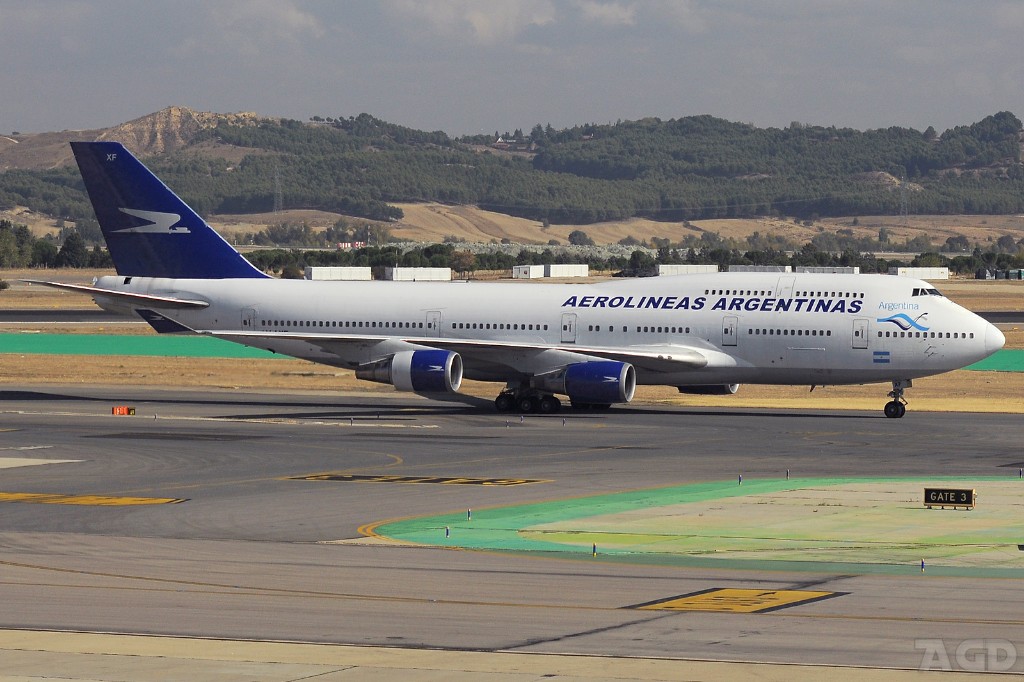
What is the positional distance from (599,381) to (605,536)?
82.5ft

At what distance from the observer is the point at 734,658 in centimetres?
1961

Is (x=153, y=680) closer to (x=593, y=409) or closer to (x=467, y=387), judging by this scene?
(x=593, y=409)

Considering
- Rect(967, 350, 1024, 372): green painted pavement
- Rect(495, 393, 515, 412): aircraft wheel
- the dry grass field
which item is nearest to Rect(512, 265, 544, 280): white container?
the dry grass field

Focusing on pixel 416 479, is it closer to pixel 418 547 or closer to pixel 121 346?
pixel 418 547

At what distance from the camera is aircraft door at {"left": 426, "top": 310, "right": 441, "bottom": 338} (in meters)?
58.8

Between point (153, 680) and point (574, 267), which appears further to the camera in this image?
point (574, 267)

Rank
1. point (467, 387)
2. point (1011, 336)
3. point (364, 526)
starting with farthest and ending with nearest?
1. point (1011, 336)
2. point (467, 387)
3. point (364, 526)

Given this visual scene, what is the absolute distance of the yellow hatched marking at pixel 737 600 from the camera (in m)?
23.0

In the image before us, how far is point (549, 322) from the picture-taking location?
57.8 metres

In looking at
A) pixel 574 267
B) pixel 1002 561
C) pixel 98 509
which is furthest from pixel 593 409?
pixel 574 267

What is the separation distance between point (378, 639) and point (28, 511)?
1527 centimetres

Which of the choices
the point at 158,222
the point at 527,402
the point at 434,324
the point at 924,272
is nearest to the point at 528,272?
the point at 924,272

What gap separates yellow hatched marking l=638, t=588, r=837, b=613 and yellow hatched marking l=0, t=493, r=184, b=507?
15.1 meters

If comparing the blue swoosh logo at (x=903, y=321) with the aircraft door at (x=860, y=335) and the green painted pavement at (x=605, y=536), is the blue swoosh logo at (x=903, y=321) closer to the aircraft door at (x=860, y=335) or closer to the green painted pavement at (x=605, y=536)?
the aircraft door at (x=860, y=335)
